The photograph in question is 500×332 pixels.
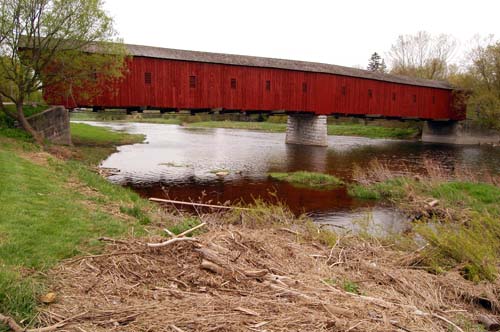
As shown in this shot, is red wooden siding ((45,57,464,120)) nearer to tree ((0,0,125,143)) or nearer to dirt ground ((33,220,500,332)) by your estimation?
tree ((0,0,125,143))

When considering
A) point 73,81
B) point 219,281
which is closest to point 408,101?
point 73,81

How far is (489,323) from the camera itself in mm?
4711

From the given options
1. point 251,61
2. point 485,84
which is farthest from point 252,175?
point 485,84

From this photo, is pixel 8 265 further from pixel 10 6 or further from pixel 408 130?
pixel 408 130

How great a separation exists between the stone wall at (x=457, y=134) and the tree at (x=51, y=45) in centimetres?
3667

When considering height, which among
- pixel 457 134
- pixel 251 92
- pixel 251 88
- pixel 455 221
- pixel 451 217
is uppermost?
pixel 251 88

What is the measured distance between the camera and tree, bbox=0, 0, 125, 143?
17703 mm

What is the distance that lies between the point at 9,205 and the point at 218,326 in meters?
5.15

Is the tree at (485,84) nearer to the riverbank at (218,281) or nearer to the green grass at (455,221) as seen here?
the green grass at (455,221)

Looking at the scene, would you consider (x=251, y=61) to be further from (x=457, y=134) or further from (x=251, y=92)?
(x=457, y=134)

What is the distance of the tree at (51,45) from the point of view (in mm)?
17703

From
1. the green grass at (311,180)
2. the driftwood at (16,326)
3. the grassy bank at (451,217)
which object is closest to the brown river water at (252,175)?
the green grass at (311,180)

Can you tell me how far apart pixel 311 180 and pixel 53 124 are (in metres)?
13.5

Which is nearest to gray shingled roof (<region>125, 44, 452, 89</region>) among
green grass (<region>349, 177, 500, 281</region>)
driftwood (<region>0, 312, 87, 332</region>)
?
green grass (<region>349, 177, 500, 281</region>)
